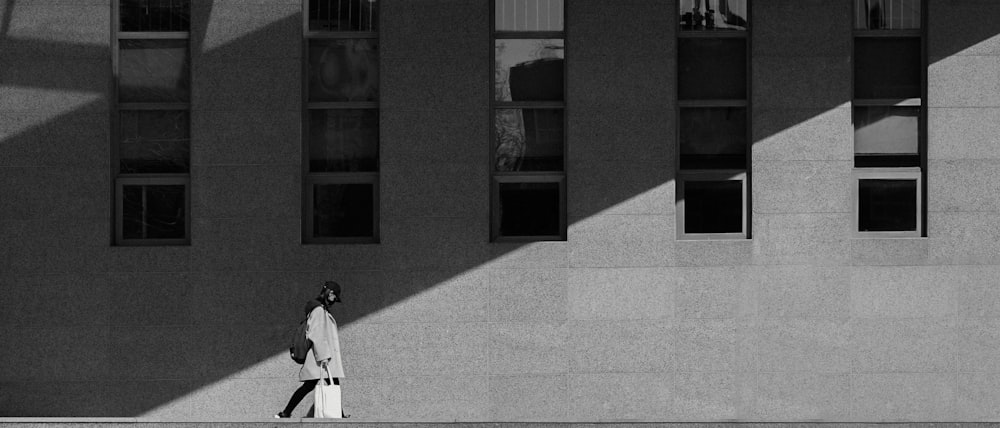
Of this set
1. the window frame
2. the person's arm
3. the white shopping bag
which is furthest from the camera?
the window frame

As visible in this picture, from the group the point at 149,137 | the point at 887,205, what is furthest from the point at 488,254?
the point at 887,205

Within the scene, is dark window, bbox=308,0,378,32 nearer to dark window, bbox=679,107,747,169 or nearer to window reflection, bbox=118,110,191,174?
window reflection, bbox=118,110,191,174

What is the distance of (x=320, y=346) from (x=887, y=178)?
294 inches

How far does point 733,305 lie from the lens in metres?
16.4

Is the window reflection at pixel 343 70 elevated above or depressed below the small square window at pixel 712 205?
above

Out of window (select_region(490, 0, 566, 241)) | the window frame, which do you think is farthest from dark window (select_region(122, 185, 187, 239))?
the window frame

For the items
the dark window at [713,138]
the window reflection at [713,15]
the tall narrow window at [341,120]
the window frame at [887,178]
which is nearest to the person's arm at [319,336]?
the tall narrow window at [341,120]

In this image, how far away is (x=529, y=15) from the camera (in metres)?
16.8

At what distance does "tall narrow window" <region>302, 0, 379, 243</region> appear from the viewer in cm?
1677

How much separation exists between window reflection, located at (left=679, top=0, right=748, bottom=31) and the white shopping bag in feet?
21.1

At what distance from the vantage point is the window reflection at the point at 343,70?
16781 mm

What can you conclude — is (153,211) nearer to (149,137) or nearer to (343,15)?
(149,137)

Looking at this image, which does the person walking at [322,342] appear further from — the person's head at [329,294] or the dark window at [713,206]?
the dark window at [713,206]

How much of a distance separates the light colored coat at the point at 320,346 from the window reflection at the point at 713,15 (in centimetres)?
595
